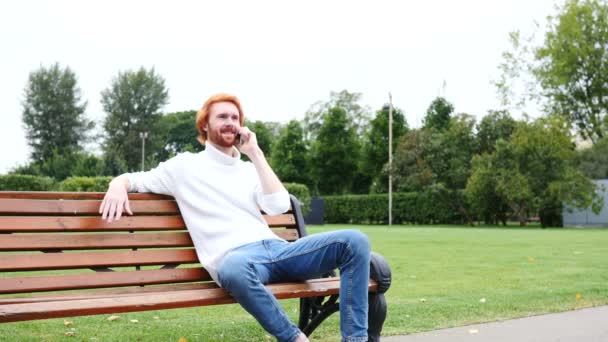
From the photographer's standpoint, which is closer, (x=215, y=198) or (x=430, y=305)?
(x=215, y=198)

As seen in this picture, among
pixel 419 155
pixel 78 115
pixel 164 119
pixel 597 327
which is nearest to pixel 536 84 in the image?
pixel 419 155

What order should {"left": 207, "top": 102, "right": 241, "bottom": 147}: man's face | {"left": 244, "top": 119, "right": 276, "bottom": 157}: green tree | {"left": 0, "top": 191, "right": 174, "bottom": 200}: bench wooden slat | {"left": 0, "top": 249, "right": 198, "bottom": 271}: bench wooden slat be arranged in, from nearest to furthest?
{"left": 0, "top": 249, "right": 198, "bottom": 271}: bench wooden slat, {"left": 0, "top": 191, "right": 174, "bottom": 200}: bench wooden slat, {"left": 207, "top": 102, "right": 241, "bottom": 147}: man's face, {"left": 244, "top": 119, "right": 276, "bottom": 157}: green tree

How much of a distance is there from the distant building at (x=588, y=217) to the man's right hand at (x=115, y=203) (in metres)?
34.1

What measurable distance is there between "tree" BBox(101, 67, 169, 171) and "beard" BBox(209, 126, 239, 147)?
65.6 metres

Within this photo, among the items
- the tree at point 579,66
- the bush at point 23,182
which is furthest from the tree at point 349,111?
the bush at point 23,182

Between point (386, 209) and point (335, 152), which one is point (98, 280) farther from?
point (335, 152)

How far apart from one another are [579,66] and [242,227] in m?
48.0

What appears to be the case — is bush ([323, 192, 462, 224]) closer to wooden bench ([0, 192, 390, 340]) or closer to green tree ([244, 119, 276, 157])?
green tree ([244, 119, 276, 157])

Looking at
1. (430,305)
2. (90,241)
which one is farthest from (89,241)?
(430,305)

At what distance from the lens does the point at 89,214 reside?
12.7ft

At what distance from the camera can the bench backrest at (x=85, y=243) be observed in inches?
141

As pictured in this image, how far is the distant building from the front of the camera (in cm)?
3512

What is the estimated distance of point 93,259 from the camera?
3.78 meters

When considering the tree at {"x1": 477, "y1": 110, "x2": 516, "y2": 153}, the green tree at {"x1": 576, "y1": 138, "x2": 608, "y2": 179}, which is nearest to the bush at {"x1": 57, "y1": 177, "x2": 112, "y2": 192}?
the tree at {"x1": 477, "y1": 110, "x2": 516, "y2": 153}
